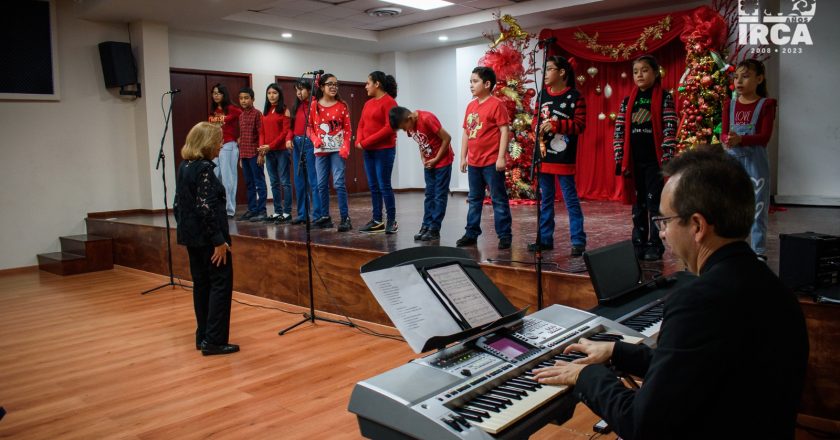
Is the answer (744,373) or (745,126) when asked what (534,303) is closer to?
(745,126)

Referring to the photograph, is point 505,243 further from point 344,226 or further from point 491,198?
point 344,226

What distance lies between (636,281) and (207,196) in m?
2.48

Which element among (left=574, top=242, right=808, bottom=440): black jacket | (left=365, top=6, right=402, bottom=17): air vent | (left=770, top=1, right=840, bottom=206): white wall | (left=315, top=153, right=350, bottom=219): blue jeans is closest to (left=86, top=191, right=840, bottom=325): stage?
(left=315, top=153, right=350, bottom=219): blue jeans

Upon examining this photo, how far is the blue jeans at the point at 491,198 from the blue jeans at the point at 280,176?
267cm

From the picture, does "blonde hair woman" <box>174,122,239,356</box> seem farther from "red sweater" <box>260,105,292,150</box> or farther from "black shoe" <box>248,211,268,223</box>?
"black shoe" <box>248,211,268,223</box>

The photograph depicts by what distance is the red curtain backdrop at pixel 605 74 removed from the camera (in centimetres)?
802

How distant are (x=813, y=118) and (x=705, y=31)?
1.72 metres

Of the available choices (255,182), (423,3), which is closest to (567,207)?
(255,182)

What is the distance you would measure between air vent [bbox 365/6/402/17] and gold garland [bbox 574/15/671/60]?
8.01 ft

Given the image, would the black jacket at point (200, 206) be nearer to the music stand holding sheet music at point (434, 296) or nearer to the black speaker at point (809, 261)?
the music stand holding sheet music at point (434, 296)

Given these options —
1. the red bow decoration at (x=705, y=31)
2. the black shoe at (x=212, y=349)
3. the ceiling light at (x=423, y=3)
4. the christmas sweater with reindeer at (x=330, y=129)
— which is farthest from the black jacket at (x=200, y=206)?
the red bow decoration at (x=705, y=31)

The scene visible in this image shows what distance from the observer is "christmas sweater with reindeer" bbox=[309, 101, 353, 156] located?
576 cm

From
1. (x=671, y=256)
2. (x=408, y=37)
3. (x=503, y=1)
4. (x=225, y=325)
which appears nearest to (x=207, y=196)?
(x=225, y=325)

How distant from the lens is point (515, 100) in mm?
8273
